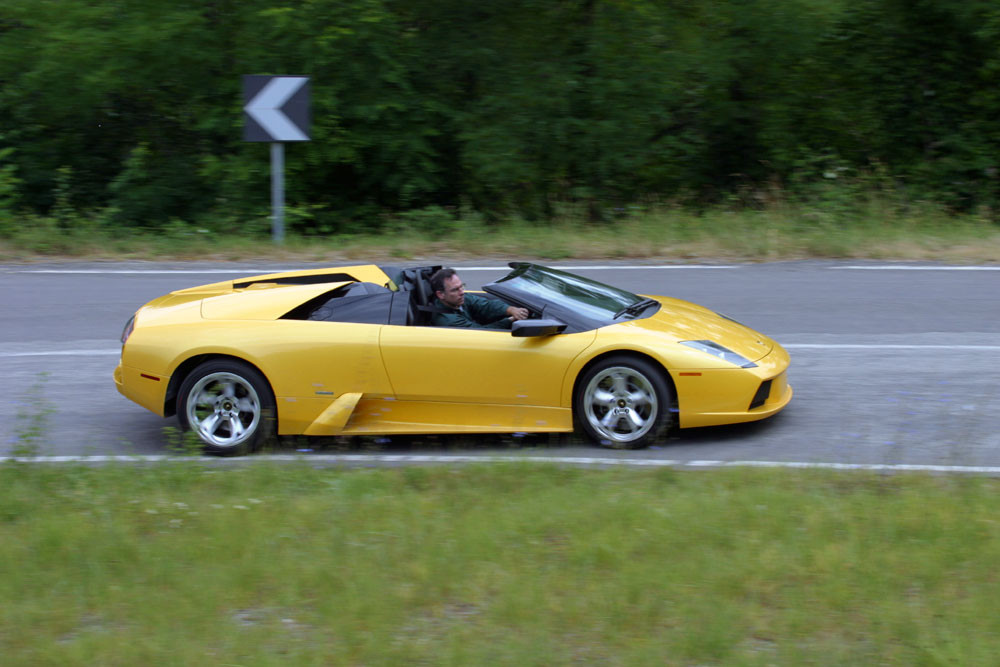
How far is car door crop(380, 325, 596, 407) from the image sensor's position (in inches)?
256

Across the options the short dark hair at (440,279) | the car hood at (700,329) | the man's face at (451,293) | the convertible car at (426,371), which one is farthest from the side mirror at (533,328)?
the short dark hair at (440,279)

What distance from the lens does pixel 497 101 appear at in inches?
679

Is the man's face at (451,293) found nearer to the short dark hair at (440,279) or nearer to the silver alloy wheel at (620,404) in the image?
the short dark hair at (440,279)

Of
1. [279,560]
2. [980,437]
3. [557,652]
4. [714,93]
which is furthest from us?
[714,93]

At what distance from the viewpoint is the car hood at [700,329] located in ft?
21.9

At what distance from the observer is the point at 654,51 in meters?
17.3

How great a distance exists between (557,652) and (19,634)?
2.07m

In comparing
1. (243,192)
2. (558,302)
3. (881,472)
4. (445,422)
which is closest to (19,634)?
(445,422)

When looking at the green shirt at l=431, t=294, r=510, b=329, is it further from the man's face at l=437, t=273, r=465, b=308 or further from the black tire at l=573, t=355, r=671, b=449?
the black tire at l=573, t=355, r=671, b=449

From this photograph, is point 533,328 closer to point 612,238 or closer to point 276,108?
point 612,238

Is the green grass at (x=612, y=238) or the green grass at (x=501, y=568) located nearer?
the green grass at (x=501, y=568)

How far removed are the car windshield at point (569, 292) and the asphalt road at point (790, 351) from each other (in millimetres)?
889

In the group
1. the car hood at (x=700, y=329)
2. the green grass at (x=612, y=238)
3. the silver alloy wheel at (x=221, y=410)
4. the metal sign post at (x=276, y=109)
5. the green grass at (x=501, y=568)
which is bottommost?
the green grass at (x=501, y=568)

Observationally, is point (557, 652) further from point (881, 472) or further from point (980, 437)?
point (980, 437)
